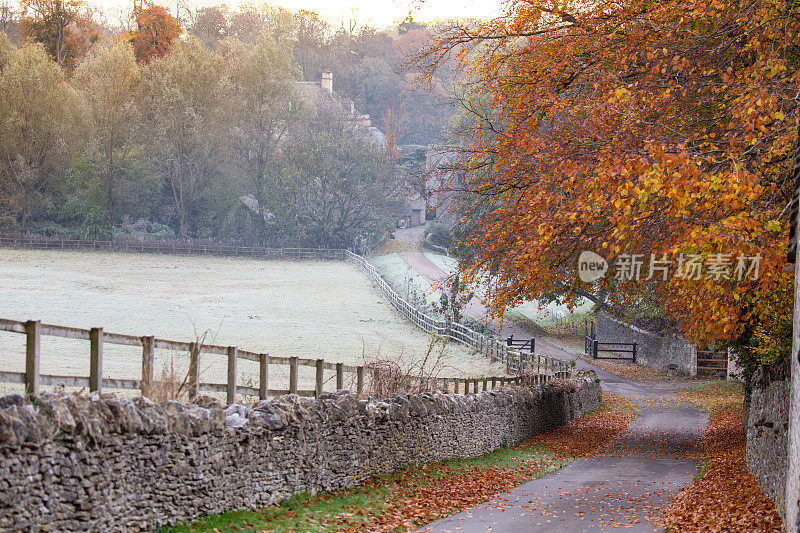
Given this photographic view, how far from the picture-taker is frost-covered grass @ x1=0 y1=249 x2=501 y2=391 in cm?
2328

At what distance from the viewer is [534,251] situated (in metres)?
13.5

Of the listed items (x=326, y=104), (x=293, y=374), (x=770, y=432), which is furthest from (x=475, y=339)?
(x=326, y=104)

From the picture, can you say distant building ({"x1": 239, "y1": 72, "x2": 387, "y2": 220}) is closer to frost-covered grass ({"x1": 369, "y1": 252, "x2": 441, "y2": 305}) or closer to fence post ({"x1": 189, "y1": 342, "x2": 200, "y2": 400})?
frost-covered grass ({"x1": 369, "y1": 252, "x2": 441, "y2": 305})

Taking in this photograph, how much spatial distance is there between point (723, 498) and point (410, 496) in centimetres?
478

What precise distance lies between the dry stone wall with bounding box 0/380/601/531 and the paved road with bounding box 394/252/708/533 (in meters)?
1.83

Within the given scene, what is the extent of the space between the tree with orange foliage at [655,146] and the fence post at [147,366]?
19.0 ft

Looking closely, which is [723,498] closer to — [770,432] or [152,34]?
[770,432]

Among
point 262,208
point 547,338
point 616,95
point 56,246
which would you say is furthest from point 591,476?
point 262,208

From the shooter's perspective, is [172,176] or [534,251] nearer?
[534,251]

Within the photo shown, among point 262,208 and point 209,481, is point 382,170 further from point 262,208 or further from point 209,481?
point 209,481

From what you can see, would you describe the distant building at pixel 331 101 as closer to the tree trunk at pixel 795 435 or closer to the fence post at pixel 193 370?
the fence post at pixel 193 370

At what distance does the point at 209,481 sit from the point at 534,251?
6761 millimetres

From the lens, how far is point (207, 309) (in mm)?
37750

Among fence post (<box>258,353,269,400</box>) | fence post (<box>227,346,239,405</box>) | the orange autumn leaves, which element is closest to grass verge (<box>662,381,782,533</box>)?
the orange autumn leaves
